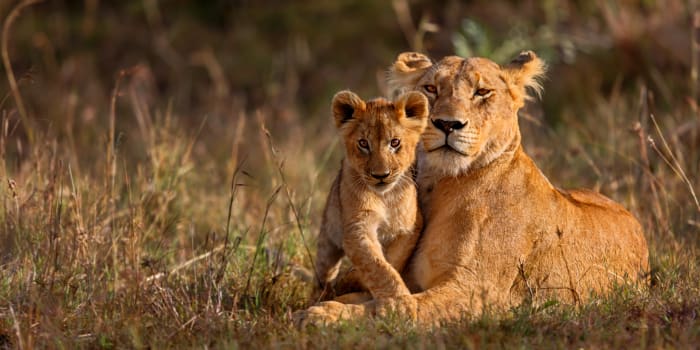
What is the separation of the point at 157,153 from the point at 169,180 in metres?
0.42

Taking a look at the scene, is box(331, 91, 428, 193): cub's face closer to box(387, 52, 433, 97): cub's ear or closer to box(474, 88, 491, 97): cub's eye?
box(474, 88, 491, 97): cub's eye

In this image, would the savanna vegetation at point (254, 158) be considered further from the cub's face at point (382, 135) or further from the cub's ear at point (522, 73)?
the cub's ear at point (522, 73)

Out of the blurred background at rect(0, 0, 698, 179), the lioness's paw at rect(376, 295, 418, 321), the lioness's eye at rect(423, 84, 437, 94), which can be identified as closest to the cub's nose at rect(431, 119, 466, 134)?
the lioness's eye at rect(423, 84, 437, 94)

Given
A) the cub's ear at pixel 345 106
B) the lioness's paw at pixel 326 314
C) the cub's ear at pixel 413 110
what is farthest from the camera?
the cub's ear at pixel 345 106

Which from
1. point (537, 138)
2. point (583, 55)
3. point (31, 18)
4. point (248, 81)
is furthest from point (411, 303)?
point (31, 18)

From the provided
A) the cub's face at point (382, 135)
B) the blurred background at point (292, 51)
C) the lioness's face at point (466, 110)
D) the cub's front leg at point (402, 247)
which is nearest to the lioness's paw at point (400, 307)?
the cub's front leg at point (402, 247)

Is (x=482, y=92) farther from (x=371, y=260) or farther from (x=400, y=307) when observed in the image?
(x=400, y=307)

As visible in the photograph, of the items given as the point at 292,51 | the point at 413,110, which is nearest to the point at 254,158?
the point at 292,51

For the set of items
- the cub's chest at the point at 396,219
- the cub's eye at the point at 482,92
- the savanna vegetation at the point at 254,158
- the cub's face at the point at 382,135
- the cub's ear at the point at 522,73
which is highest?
the cub's ear at the point at 522,73

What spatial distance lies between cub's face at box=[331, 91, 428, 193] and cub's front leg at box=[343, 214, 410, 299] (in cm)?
23

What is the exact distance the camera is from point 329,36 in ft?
56.7

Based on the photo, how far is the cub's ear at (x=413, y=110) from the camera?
6230 mm

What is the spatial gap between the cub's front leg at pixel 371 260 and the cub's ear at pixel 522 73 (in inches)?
49.3

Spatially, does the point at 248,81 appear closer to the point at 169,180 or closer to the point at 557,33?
the point at 557,33
